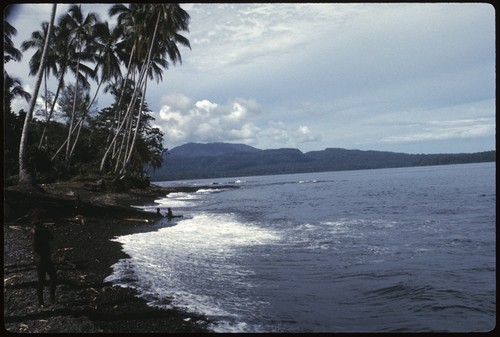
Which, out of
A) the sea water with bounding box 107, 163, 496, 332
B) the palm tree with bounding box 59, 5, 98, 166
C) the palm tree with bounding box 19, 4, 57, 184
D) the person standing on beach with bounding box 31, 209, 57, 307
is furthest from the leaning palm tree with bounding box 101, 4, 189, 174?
the person standing on beach with bounding box 31, 209, 57, 307

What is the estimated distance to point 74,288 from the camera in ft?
22.5

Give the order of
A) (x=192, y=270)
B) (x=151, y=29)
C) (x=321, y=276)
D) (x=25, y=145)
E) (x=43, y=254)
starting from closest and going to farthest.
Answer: (x=43, y=254) < (x=321, y=276) < (x=192, y=270) < (x=25, y=145) < (x=151, y=29)

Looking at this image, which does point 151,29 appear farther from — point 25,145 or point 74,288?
point 74,288

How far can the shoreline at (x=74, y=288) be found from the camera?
5418 mm

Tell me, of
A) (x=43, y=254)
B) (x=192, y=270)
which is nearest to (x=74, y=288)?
(x=43, y=254)

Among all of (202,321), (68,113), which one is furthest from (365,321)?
(68,113)

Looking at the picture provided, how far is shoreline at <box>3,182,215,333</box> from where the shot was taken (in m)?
5.42

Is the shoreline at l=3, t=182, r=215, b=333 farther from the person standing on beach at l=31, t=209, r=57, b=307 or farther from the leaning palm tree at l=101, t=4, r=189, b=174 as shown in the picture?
the leaning palm tree at l=101, t=4, r=189, b=174

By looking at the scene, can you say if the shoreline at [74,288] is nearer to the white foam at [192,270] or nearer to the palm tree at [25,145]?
the white foam at [192,270]

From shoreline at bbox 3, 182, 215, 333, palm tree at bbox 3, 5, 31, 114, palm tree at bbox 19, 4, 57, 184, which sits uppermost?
palm tree at bbox 3, 5, 31, 114

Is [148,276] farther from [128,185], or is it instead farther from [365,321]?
[128,185]

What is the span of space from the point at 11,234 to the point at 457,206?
24.1 metres

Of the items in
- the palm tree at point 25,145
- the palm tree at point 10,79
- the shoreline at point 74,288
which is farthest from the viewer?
the palm tree at point 10,79

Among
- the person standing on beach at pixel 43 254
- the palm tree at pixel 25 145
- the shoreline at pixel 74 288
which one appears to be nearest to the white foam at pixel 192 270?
the shoreline at pixel 74 288
